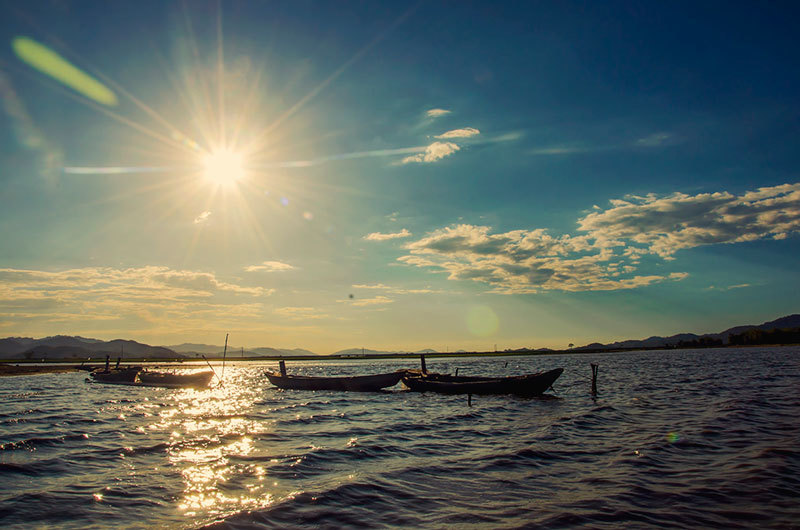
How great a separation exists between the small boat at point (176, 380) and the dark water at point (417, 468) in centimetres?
3086

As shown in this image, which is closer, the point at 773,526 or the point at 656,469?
the point at 773,526

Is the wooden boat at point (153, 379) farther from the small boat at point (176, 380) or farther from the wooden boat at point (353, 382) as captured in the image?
the wooden boat at point (353, 382)

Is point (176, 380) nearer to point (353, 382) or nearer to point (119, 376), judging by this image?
point (119, 376)

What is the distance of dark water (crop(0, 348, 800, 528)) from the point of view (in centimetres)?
1139

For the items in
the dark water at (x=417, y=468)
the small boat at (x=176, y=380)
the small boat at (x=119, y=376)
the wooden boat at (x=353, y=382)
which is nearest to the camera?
the dark water at (x=417, y=468)

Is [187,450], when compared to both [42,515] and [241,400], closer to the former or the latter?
[42,515]

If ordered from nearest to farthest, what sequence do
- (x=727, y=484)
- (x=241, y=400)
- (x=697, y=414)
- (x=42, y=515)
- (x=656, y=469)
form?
(x=42, y=515)
(x=727, y=484)
(x=656, y=469)
(x=697, y=414)
(x=241, y=400)

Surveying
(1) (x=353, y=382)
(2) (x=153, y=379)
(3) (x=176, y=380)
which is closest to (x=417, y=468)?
(1) (x=353, y=382)

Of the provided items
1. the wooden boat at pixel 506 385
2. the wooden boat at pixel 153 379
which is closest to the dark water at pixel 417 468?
the wooden boat at pixel 506 385

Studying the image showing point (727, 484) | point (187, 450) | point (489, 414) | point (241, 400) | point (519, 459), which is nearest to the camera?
point (727, 484)

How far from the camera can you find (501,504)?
12.0 meters

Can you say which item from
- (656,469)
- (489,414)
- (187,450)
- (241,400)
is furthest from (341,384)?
(656,469)

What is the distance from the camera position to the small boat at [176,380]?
6191 cm

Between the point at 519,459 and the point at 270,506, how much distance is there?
9.39 metres
